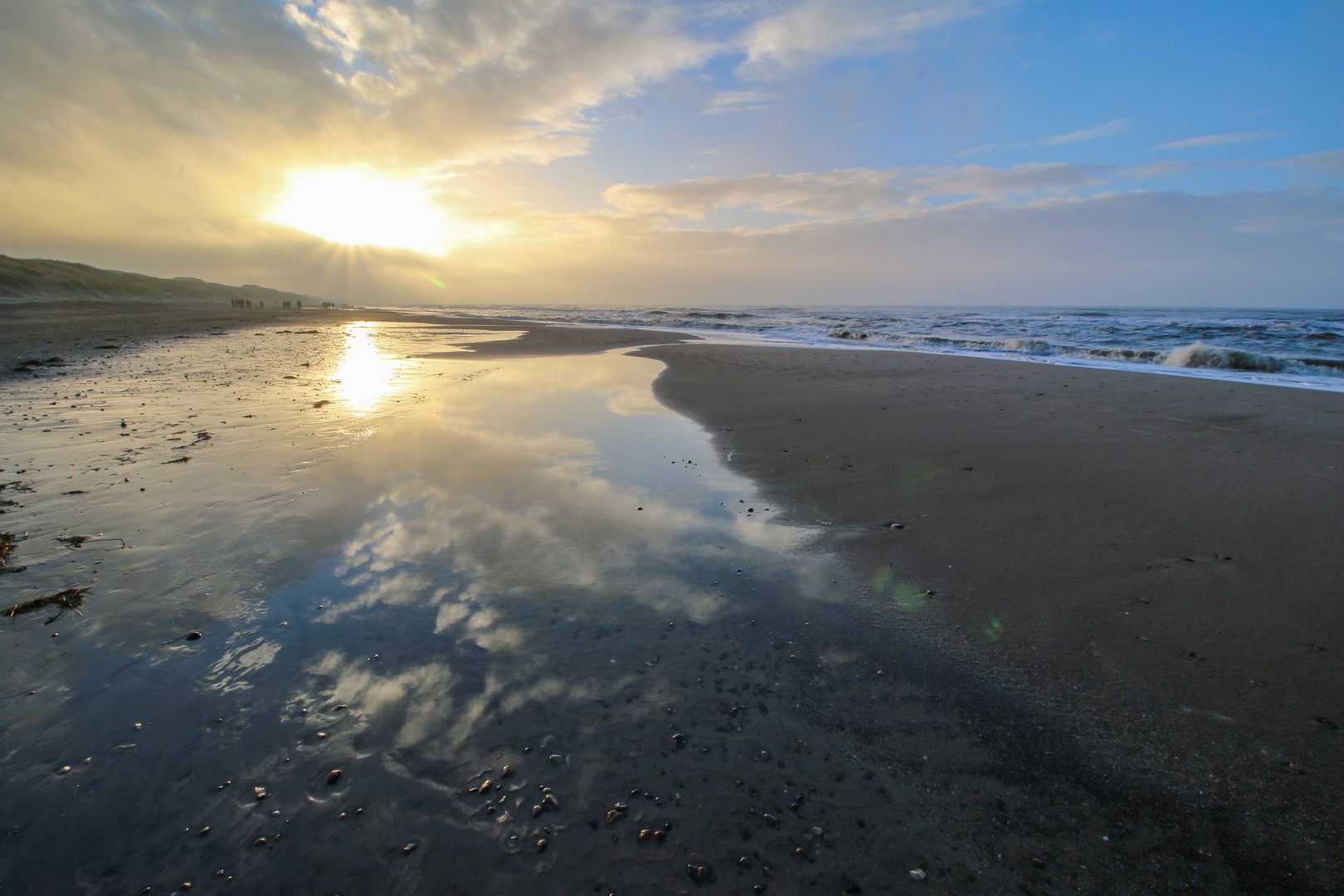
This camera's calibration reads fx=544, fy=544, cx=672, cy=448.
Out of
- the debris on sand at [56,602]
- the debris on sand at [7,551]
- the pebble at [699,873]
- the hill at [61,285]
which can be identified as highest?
the hill at [61,285]

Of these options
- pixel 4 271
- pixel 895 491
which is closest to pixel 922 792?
pixel 895 491

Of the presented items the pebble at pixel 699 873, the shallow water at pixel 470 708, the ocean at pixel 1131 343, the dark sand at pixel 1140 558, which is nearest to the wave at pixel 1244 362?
the ocean at pixel 1131 343

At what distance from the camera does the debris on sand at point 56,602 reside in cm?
347

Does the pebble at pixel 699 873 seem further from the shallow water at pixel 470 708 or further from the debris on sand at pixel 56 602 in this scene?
the debris on sand at pixel 56 602

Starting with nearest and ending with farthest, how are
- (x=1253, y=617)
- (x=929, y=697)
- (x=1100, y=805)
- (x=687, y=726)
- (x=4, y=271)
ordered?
(x=1100, y=805) → (x=687, y=726) → (x=929, y=697) → (x=1253, y=617) → (x=4, y=271)

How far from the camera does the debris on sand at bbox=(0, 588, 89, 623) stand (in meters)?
3.47

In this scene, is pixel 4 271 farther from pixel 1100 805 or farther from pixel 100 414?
pixel 1100 805

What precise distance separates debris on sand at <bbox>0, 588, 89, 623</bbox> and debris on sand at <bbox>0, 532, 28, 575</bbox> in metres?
0.66

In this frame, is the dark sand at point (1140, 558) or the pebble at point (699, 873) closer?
the pebble at point (699, 873)

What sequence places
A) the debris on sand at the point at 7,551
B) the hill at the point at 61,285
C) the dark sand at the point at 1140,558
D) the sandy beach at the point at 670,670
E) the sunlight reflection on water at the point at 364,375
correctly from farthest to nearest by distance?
the hill at the point at 61,285, the sunlight reflection on water at the point at 364,375, the debris on sand at the point at 7,551, the dark sand at the point at 1140,558, the sandy beach at the point at 670,670

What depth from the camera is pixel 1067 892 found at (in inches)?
76.4

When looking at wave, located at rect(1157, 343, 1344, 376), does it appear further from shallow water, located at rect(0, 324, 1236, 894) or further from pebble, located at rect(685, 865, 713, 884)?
pebble, located at rect(685, 865, 713, 884)

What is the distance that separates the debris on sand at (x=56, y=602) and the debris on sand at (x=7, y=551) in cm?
66

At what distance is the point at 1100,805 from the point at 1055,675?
3.01ft
